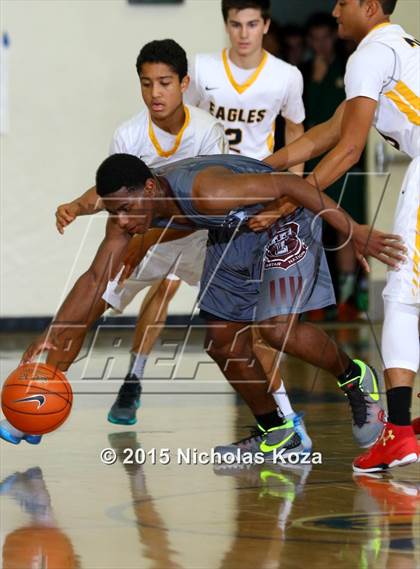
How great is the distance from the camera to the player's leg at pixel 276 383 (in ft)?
18.8

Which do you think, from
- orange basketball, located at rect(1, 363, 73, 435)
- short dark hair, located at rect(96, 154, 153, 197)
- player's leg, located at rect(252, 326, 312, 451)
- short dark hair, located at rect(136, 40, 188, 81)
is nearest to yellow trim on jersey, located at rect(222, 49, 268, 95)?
short dark hair, located at rect(136, 40, 188, 81)

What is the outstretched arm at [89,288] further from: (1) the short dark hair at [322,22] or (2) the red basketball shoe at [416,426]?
(1) the short dark hair at [322,22]

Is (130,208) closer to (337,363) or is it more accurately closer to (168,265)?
(337,363)

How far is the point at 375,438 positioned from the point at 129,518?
1615 mm

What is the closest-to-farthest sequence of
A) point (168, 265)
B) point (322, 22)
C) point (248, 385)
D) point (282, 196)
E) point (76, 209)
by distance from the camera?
point (282, 196), point (248, 385), point (76, 209), point (168, 265), point (322, 22)

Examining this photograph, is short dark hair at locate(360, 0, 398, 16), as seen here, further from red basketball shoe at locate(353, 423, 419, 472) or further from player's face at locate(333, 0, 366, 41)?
red basketball shoe at locate(353, 423, 419, 472)

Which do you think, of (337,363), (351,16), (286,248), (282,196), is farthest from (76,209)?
(351,16)

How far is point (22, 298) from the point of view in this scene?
1174 centimetres

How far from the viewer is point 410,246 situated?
5.12m

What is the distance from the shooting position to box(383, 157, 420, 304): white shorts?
5125 mm

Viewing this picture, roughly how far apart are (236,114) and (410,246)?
2.71 metres

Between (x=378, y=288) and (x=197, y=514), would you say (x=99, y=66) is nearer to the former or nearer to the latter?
(x=378, y=288)

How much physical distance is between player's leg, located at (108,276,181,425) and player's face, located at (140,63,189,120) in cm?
111

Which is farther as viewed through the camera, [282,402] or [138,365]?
[138,365]
